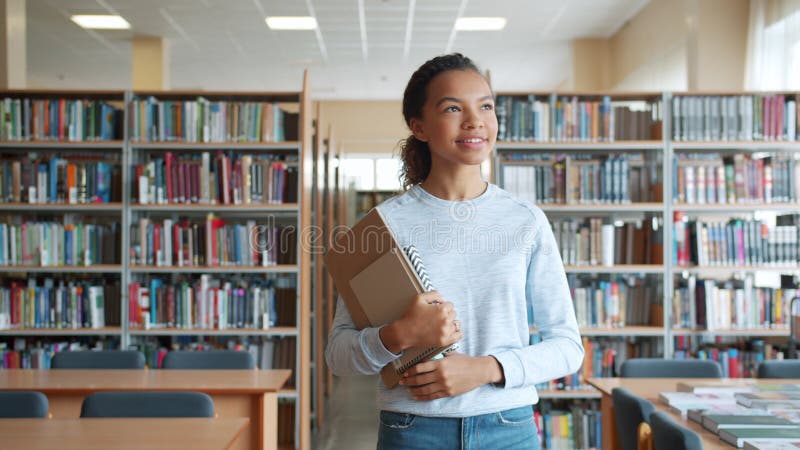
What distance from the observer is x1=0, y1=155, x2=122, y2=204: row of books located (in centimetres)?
496

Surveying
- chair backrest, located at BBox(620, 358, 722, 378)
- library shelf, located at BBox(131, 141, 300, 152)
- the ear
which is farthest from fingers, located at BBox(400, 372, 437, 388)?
library shelf, located at BBox(131, 141, 300, 152)

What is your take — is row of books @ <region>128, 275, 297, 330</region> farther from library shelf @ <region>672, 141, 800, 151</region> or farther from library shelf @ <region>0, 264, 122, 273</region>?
library shelf @ <region>672, 141, 800, 151</region>

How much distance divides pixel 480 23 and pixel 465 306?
704 centimetres

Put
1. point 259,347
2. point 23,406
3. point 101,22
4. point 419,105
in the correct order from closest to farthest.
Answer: point 419,105, point 23,406, point 259,347, point 101,22

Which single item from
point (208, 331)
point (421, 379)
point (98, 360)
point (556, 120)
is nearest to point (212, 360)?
point (98, 360)

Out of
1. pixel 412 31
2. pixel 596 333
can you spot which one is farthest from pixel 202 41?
pixel 596 333

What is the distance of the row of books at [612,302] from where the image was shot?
195 inches

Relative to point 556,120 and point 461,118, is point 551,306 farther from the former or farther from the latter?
point 556,120

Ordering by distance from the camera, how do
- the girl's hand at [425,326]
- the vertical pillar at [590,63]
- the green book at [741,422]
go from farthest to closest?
the vertical pillar at [590,63] < the green book at [741,422] < the girl's hand at [425,326]

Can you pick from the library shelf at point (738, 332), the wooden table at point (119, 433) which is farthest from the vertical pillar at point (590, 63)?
the wooden table at point (119, 433)

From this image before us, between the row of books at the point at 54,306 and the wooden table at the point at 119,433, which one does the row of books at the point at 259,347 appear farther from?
the wooden table at the point at 119,433

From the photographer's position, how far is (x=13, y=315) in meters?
4.96

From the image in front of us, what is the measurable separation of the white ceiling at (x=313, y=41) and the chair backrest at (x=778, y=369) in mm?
4492

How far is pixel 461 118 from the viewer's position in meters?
1.26
